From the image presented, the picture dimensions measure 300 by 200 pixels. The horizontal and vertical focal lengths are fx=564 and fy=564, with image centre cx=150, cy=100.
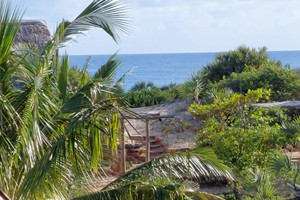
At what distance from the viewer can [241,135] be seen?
10.6 metres

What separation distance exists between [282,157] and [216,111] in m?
4.17

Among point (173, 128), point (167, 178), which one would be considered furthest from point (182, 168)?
point (173, 128)

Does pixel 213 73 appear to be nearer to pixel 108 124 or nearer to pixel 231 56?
pixel 231 56

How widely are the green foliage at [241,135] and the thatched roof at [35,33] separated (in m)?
3.76

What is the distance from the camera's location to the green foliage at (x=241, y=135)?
10.6m

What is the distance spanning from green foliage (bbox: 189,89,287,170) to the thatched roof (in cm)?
376

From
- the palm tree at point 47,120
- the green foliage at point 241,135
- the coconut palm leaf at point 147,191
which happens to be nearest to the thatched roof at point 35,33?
the green foliage at point 241,135

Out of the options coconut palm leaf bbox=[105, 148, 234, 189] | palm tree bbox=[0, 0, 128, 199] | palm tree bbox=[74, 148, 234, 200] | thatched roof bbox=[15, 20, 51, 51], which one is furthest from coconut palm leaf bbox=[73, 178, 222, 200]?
thatched roof bbox=[15, 20, 51, 51]

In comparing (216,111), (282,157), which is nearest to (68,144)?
(282,157)

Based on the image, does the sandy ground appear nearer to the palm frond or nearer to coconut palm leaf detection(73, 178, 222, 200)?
the palm frond

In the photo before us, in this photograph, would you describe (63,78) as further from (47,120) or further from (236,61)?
(236,61)

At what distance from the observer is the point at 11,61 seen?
5.09 m

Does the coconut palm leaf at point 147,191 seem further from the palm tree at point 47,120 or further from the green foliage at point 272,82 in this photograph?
the green foliage at point 272,82

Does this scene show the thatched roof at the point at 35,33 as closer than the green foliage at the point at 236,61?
Yes
